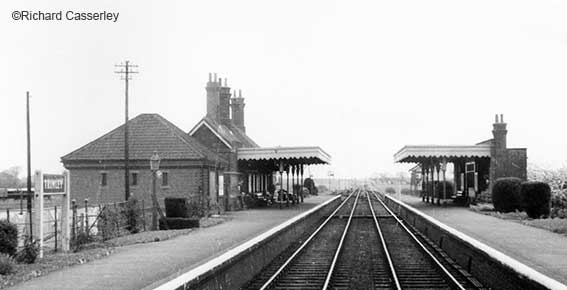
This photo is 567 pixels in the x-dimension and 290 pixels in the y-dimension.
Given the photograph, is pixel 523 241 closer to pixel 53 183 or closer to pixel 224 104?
pixel 53 183

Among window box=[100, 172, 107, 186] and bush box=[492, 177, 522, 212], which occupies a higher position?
window box=[100, 172, 107, 186]

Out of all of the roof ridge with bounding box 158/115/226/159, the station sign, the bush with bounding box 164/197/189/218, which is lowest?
the bush with bounding box 164/197/189/218

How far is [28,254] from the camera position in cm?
1461

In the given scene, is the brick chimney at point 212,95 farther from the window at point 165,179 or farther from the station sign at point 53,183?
the station sign at point 53,183

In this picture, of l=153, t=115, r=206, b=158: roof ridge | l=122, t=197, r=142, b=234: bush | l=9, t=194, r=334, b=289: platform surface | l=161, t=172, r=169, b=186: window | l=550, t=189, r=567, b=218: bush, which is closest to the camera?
l=9, t=194, r=334, b=289: platform surface

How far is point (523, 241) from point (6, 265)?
1181cm

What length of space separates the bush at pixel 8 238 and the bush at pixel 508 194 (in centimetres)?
2155

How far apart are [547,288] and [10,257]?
8.99 meters

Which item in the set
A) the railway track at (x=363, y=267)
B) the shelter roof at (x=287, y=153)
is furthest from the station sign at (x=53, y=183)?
the shelter roof at (x=287, y=153)

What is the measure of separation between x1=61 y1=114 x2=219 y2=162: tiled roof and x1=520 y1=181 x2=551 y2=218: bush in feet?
52.7

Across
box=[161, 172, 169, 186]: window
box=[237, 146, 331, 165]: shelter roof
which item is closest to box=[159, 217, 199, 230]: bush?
box=[161, 172, 169, 186]: window

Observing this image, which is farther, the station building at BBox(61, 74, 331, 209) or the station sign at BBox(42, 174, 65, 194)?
the station building at BBox(61, 74, 331, 209)

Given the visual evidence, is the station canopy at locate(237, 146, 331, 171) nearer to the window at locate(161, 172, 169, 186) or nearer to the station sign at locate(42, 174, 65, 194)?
the window at locate(161, 172, 169, 186)

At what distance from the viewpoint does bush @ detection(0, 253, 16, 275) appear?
12.8 meters
